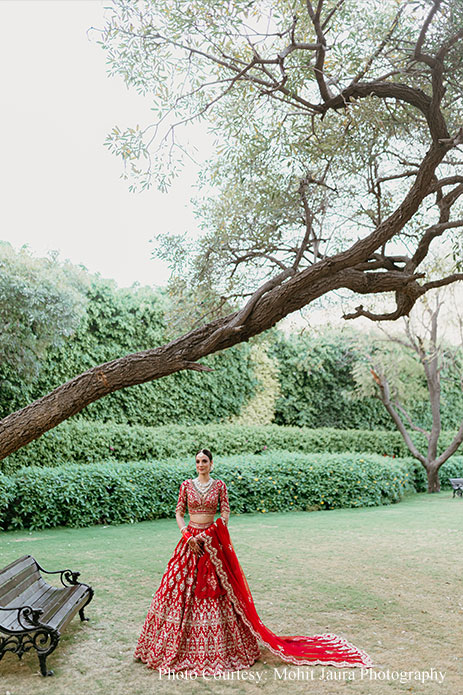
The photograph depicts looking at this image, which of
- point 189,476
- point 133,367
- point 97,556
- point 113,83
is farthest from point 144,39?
point 189,476

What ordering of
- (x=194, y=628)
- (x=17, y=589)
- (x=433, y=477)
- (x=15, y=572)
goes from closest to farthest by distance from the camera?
(x=194, y=628)
(x=17, y=589)
(x=15, y=572)
(x=433, y=477)

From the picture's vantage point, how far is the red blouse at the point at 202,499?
15.4 feet

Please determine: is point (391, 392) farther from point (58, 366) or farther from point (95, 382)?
point (95, 382)

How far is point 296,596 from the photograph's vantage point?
6.18m

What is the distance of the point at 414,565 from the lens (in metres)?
7.70

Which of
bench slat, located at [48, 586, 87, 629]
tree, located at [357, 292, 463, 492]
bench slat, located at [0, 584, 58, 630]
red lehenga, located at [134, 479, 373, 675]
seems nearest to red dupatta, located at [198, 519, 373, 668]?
red lehenga, located at [134, 479, 373, 675]

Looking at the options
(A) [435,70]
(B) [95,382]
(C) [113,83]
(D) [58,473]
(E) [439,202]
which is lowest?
(D) [58,473]

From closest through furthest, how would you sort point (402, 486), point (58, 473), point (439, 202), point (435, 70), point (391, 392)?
point (435, 70)
point (439, 202)
point (58, 473)
point (402, 486)
point (391, 392)

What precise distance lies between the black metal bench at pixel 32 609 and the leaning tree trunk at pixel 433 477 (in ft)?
42.5

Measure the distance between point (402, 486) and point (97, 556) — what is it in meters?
9.47

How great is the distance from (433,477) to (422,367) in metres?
3.13

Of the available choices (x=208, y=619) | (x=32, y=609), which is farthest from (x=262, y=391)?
(x=32, y=609)

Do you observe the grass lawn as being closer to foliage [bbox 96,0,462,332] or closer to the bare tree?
foliage [bbox 96,0,462,332]

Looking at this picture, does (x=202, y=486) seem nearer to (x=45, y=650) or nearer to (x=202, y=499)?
(x=202, y=499)
